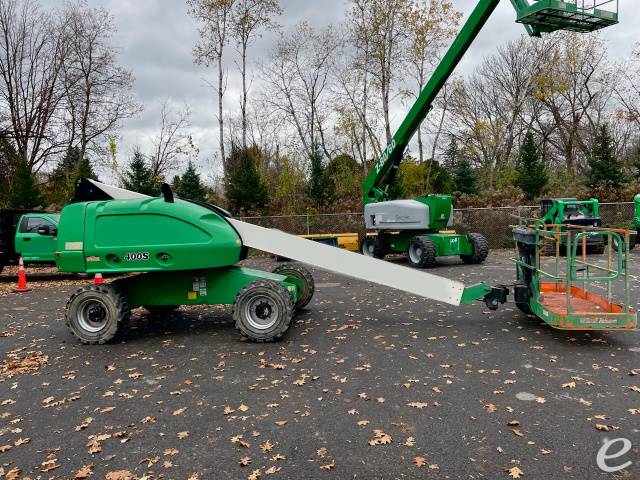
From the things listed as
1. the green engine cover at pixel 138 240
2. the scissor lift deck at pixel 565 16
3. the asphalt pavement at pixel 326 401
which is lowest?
the asphalt pavement at pixel 326 401

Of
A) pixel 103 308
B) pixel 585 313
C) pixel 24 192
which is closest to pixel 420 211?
pixel 585 313

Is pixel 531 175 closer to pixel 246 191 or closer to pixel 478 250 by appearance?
pixel 478 250

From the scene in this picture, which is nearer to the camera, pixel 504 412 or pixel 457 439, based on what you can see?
pixel 457 439

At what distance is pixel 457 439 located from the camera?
390 cm

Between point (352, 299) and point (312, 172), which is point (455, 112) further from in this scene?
point (352, 299)

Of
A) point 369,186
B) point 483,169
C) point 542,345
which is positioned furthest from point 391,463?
point 483,169

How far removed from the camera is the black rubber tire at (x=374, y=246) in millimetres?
16641

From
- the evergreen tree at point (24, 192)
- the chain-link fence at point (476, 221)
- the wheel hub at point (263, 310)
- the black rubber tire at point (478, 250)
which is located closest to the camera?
the wheel hub at point (263, 310)

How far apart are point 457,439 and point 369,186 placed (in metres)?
13.4

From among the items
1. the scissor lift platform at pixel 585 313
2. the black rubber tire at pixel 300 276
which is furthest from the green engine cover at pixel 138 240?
the scissor lift platform at pixel 585 313

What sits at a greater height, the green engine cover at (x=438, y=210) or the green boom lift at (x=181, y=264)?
the green engine cover at (x=438, y=210)

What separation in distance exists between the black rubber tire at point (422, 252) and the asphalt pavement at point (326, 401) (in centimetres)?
643

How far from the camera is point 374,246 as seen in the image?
16.8 meters

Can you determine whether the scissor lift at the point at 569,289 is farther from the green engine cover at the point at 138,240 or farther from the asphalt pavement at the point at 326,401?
the green engine cover at the point at 138,240
